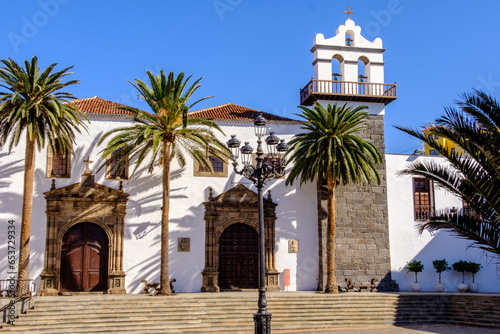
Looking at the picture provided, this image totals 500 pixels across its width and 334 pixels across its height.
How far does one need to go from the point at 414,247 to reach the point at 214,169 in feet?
32.3

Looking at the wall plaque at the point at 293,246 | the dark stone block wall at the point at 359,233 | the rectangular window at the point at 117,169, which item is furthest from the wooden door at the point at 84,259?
the dark stone block wall at the point at 359,233

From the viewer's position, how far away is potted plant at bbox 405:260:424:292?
26250mm

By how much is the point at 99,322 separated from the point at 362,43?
17.4 m

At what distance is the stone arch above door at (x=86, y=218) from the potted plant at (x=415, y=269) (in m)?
12.5

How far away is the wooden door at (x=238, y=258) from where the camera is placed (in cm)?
2553

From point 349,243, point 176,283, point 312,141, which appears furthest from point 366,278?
point 176,283

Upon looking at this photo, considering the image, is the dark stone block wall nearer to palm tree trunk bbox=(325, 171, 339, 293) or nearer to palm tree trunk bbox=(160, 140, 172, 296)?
palm tree trunk bbox=(325, 171, 339, 293)

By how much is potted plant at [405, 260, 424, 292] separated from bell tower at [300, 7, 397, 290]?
0.90 metres

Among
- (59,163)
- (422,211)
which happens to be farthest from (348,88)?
(59,163)

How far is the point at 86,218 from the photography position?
24.3 meters

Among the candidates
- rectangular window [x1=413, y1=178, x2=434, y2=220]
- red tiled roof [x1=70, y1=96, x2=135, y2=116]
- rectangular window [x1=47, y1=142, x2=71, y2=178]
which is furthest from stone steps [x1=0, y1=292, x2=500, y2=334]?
red tiled roof [x1=70, y1=96, x2=135, y2=116]

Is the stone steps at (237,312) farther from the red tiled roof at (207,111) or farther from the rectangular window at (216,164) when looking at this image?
the red tiled roof at (207,111)

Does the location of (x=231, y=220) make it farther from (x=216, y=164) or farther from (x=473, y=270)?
(x=473, y=270)

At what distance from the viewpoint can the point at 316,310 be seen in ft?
70.8
